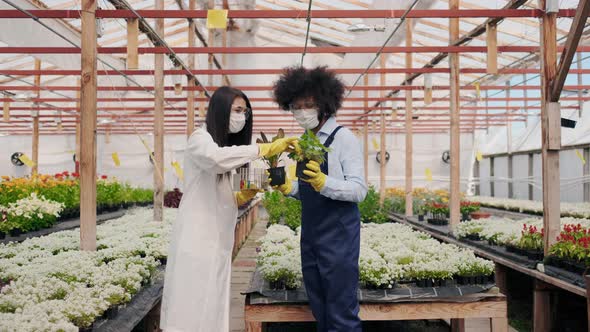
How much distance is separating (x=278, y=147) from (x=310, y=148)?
170 mm

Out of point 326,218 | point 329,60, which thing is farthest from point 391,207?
point 326,218

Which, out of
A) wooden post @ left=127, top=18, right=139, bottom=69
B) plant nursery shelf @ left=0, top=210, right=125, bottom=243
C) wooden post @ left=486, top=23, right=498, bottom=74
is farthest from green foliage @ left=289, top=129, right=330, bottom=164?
plant nursery shelf @ left=0, top=210, right=125, bottom=243

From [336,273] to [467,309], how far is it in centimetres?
121

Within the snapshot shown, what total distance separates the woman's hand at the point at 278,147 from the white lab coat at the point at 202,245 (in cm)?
4

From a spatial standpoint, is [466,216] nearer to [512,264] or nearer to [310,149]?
[512,264]

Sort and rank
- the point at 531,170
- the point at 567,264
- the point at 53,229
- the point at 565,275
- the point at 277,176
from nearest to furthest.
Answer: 1. the point at 277,176
2. the point at 565,275
3. the point at 567,264
4. the point at 53,229
5. the point at 531,170

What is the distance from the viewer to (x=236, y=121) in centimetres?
258

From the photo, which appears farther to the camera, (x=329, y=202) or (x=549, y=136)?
(x=549, y=136)

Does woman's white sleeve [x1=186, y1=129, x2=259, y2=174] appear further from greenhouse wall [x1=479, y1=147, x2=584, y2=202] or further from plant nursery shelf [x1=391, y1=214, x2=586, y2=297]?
greenhouse wall [x1=479, y1=147, x2=584, y2=202]

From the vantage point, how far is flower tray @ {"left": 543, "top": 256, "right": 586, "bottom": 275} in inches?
158

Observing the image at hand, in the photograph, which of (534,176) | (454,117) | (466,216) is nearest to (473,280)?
(454,117)

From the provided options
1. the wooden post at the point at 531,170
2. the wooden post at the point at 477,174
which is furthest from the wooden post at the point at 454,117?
the wooden post at the point at 477,174

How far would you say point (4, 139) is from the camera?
2330cm

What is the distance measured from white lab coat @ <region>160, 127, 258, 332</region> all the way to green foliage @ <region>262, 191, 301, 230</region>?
4.64 meters
